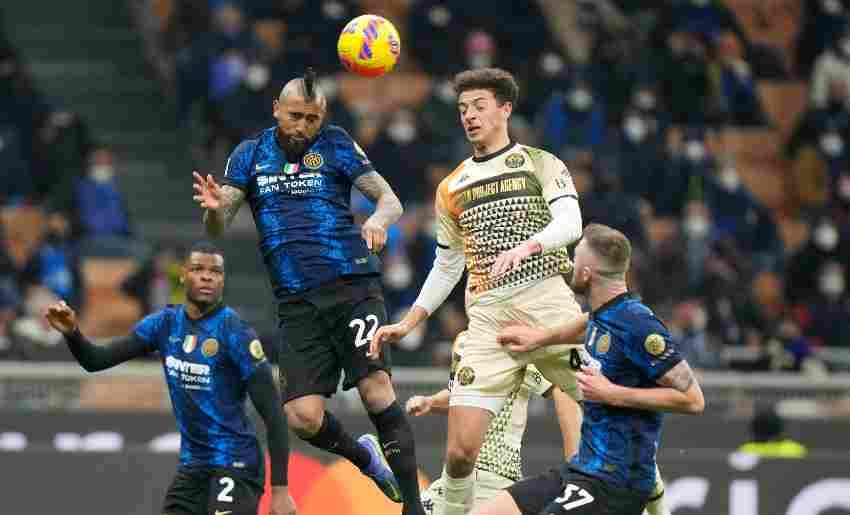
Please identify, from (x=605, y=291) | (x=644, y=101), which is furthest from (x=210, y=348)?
(x=644, y=101)

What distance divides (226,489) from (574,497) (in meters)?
2.16

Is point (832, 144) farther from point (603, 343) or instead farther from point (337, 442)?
point (603, 343)

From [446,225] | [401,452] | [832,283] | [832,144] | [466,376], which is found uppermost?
[446,225]

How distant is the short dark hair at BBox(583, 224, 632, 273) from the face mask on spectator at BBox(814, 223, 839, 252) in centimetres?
1092

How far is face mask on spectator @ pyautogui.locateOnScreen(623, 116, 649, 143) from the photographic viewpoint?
65.9 feet

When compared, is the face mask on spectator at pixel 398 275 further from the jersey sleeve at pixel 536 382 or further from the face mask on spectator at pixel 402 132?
Result: the jersey sleeve at pixel 536 382

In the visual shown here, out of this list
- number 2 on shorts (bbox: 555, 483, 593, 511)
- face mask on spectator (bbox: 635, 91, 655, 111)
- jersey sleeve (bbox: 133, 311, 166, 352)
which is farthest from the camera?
face mask on spectator (bbox: 635, 91, 655, 111)

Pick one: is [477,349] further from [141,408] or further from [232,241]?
[232,241]

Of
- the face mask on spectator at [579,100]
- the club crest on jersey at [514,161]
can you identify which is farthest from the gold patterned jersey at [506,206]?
the face mask on spectator at [579,100]

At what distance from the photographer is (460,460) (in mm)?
10414

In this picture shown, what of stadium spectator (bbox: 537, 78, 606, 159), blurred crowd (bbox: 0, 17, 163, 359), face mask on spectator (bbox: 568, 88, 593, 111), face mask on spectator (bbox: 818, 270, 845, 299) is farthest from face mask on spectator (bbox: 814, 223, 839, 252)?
blurred crowd (bbox: 0, 17, 163, 359)

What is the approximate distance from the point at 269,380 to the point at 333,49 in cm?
948

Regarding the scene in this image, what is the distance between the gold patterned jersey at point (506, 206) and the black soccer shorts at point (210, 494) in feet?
5.02

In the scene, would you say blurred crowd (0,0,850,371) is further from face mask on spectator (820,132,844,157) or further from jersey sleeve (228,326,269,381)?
jersey sleeve (228,326,269,381)
